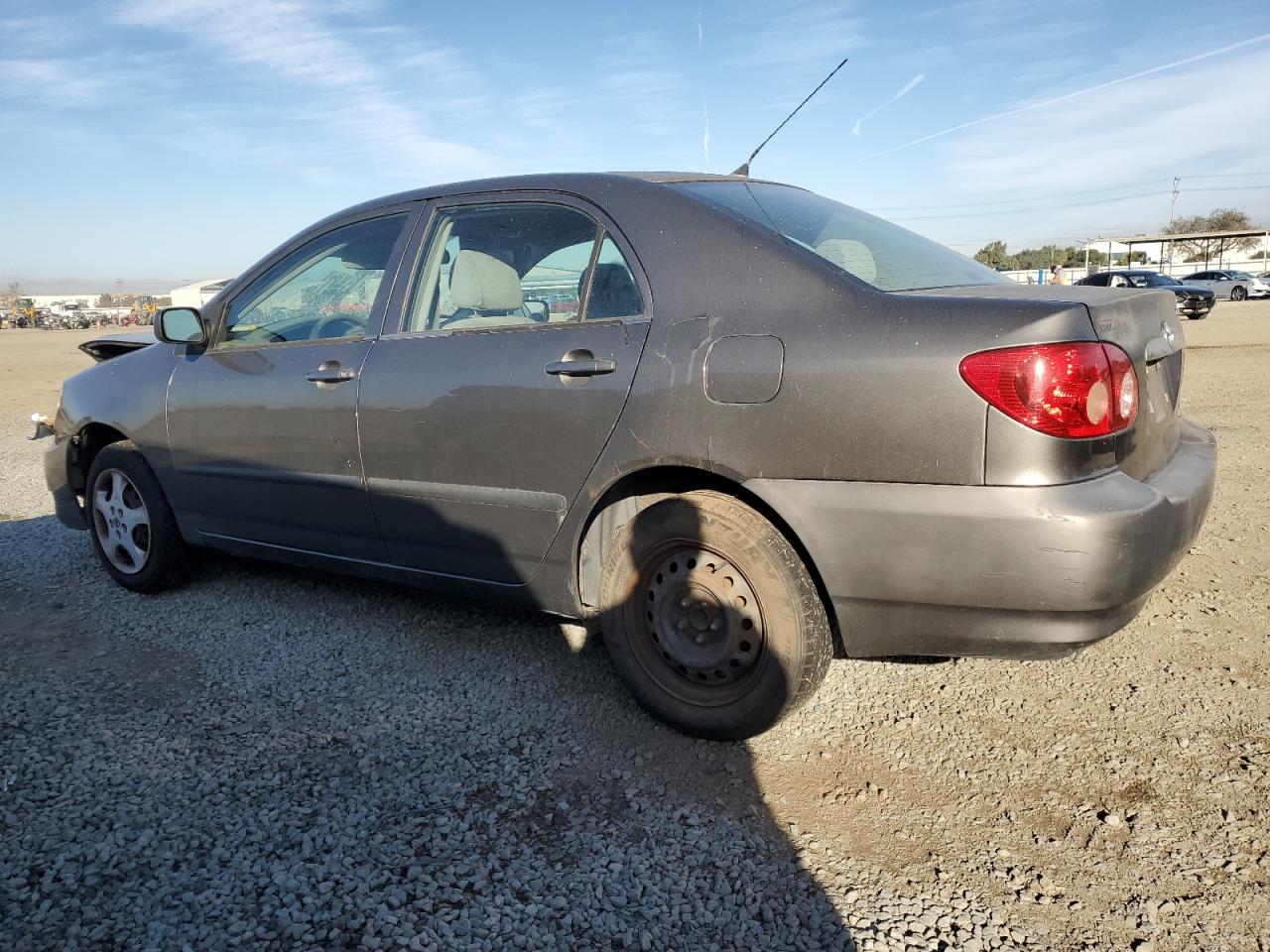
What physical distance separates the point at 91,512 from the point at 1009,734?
163 inches

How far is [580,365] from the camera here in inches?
106

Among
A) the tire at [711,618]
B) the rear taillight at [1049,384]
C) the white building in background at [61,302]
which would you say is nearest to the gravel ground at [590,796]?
the tire at [711,618]

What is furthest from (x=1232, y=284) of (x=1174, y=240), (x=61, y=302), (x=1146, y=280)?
(x=61, y=302)

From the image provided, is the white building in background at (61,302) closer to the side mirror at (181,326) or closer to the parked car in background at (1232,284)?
the parked car in background at (1232,284)

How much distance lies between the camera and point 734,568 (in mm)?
2539

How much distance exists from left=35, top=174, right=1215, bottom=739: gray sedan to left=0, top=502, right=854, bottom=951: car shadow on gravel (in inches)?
12.6

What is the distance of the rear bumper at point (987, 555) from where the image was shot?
2.09 m

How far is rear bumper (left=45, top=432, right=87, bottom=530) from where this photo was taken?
435cm

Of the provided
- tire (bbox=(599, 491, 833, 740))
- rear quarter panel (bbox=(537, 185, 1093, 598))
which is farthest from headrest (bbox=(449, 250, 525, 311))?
tire (bbox=(599, 491, 833, 740))

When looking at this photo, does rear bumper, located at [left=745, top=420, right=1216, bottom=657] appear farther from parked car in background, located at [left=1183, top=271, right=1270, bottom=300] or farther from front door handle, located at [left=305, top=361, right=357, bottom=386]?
parked car in background, located at [left=1183, top=271, right=1270, bottom=300]

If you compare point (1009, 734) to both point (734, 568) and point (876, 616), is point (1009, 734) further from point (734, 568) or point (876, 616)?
point (734, 568)

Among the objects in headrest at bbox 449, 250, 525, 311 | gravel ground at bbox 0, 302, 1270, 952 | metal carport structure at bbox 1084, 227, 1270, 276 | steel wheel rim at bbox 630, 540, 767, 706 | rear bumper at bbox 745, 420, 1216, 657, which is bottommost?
gravel ground at bbox 0, 302, 1270, 952

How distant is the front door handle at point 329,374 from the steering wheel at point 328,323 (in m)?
0.17

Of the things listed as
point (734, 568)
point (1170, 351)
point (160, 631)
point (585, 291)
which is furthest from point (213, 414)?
point (1170, 351)
